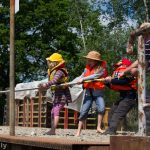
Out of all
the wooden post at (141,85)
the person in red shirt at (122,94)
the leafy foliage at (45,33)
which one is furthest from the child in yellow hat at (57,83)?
the leafy foliage at (45,33)

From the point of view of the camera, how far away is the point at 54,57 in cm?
949

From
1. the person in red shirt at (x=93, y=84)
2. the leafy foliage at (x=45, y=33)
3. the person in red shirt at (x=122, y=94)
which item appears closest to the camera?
the person in red shirt at (x=122, y=94)

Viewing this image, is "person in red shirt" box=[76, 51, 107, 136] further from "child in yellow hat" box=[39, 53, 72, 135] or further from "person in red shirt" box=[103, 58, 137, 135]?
"person in red shirt" box=[103, 58, 137, 135]

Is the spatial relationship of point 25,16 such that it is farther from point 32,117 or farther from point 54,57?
point 54,57

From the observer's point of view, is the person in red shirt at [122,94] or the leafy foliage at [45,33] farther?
the leafy foliage at [45,33]

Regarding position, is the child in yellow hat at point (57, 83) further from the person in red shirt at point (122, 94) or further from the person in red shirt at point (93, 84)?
the person in red shirt at point (122, 94)

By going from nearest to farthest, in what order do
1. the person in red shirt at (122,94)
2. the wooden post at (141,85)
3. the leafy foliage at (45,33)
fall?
the wooden post at (141,85) → the person in red shirt at (122,94) → the leafy foliage at (45,33)

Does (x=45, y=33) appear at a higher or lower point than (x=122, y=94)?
higher

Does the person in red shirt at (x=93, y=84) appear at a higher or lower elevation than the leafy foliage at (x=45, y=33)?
lower

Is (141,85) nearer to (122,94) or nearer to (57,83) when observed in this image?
(122,94)

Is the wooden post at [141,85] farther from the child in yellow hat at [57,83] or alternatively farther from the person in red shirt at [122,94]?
the child in yellow hat at [57,83]

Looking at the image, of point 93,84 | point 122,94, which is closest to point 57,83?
point 93,84

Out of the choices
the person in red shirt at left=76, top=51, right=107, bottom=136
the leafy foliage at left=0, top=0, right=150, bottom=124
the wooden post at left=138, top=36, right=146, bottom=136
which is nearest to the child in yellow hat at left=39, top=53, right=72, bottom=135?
the person in red shirt at left=76, top=51, right=107, bottom=136

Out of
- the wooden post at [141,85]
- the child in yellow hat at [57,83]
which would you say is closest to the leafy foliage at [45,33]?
the child in yellow hat at [57,83]
